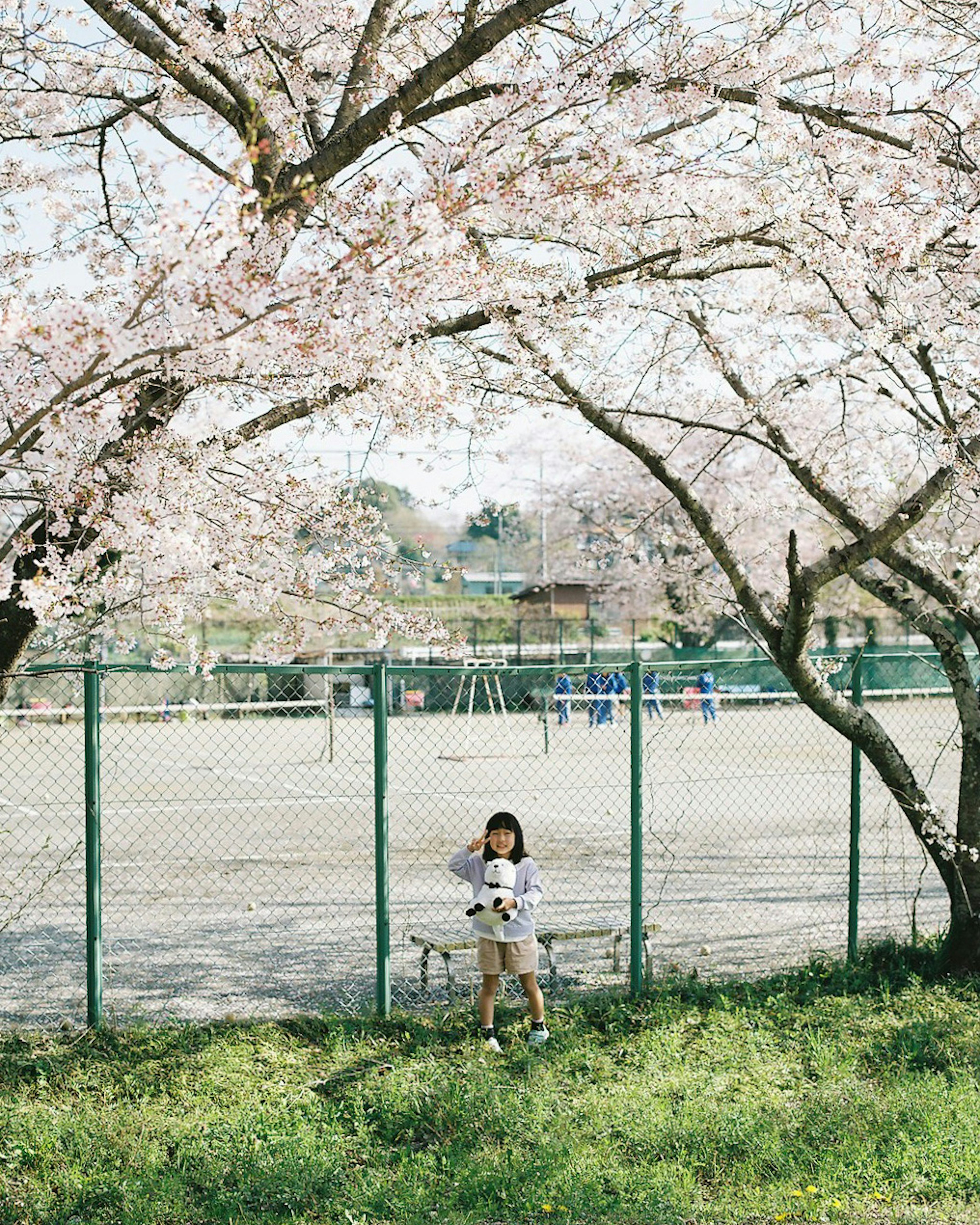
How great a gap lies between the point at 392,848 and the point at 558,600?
29.4m

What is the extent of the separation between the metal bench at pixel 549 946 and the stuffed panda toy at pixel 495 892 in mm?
430

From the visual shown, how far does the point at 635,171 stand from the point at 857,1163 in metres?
3.92

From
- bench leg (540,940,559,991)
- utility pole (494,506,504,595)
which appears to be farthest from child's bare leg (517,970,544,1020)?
utility pole (494,506,504,595)

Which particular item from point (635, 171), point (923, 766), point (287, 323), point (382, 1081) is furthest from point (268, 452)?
point (923, 766)

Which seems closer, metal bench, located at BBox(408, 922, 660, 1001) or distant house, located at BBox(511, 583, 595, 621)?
metal bench, located at BBox(408, 922, 660, 1001)

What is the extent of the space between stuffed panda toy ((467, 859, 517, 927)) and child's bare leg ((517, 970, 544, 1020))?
0.29 meters

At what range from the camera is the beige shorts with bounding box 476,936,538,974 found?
5711 mm

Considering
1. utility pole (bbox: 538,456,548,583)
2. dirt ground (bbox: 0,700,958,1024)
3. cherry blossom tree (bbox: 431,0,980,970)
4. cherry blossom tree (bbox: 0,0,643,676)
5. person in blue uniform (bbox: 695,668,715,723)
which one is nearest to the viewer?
cherry blossom tree (bbox: 0,0,643,676)

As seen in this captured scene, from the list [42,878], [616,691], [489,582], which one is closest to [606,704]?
[616,691]

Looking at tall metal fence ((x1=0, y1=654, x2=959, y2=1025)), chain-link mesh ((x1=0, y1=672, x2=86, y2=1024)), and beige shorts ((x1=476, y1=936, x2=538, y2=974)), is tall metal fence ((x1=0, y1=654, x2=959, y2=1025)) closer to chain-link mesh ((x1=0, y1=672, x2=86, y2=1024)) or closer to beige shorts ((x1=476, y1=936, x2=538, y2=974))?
chain-link mesh ((x1=0, y1=672, x2=86, y2=1024))

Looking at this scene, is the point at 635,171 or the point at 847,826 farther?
the point at 847,826

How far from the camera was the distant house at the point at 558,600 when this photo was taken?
40219mm

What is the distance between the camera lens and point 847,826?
533 inches

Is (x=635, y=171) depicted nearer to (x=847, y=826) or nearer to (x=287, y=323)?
(x=287, y=323)
